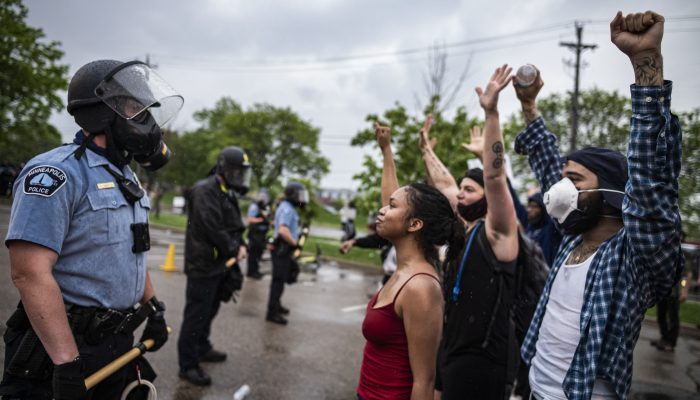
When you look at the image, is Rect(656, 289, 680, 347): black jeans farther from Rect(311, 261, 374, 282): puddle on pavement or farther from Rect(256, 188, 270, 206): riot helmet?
Rect(256, 188, 270, 206): riot helmet

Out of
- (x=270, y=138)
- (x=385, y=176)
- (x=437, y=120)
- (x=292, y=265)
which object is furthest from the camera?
(x=270, y=138)

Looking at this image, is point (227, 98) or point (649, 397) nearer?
point (649, 397)

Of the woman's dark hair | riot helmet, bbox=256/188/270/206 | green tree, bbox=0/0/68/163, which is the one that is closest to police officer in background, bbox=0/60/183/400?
green tree, bbox=0/0/68/163

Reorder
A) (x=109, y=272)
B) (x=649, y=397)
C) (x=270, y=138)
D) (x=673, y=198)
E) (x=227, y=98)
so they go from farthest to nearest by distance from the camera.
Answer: (x=227, y=98)
(x=270, y=138)
(x=649, y=397)
(x=109, y=272)
(x=673, y=198)

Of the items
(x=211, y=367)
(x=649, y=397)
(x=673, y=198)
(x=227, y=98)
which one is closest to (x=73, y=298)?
(x=673, y=198)

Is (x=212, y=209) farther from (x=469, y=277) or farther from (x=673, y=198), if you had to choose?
(x=673, y=198)

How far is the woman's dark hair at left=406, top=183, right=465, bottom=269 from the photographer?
7.07 feet

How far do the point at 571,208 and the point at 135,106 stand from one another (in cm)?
208

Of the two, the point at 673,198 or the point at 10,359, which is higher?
the point at 673,198

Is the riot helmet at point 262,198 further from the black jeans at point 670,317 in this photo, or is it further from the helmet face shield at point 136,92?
the helmet face shield at point 136,92

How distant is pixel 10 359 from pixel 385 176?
7.62 ft

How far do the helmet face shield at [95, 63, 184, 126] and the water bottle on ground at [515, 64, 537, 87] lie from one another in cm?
190

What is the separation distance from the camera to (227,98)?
202 ft

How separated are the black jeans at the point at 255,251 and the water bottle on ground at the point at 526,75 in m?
8.19
